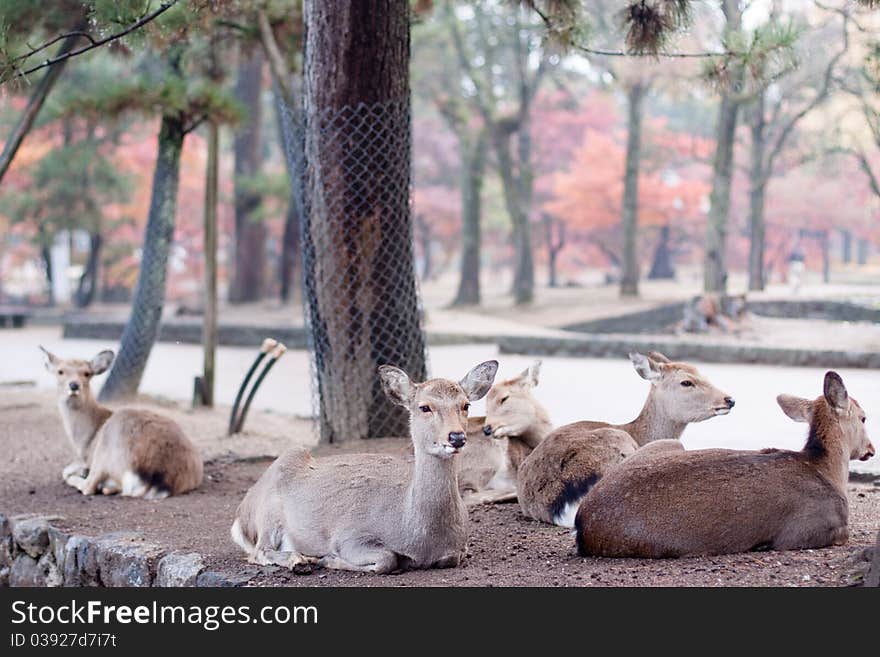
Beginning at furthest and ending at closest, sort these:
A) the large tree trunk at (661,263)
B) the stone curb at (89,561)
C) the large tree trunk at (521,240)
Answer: the large tree trunk at (661,263)
the large tree trunk at (521,240)
the stone curb at (89,561)

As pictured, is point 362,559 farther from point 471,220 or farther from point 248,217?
point 471,220

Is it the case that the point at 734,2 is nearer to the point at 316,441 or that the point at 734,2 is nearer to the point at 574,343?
the point at 574,343

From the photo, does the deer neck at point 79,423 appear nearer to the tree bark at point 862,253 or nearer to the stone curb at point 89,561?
the stone curb at point 89,561

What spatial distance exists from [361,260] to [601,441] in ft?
8.70

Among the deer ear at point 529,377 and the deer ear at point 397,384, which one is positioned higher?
the deer ear at point 397,384

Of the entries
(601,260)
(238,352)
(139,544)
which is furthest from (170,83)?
(601,260)

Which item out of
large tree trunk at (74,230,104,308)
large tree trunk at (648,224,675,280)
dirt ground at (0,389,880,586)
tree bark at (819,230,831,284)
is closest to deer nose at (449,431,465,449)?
dirt ground at (0,389,880,586)

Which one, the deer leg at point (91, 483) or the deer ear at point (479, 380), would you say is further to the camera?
the deer leg at point (91, 483)

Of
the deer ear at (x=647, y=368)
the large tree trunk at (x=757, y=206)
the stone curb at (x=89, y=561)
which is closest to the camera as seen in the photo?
the stone curb at (x=89, y=561)

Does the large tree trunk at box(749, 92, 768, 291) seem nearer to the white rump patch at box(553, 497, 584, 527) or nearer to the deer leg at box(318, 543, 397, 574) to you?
the white rump patch at box(553, 497, 584, 527)

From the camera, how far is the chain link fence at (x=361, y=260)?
7648 mm

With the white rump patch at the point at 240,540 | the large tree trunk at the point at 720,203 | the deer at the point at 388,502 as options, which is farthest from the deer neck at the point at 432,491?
the large tree trunk at the point at 720,203

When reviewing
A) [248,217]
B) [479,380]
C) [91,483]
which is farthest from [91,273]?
[479,380]

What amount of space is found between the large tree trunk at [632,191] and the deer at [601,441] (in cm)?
2203
